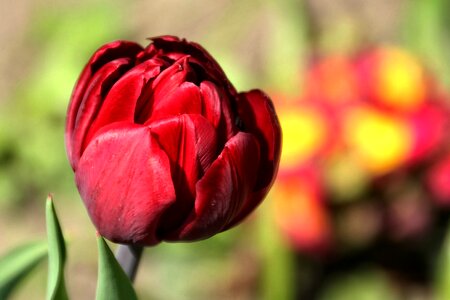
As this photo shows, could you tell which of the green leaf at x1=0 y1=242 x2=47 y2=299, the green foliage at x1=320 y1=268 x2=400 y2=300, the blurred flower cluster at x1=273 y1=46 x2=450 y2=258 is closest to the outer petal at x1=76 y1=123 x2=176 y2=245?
the green leaf at x1=0 y1=242 x2=47 y2=299

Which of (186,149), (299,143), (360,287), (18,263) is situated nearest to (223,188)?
(186,149)

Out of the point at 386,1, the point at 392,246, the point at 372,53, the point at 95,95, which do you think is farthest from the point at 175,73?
the point at 386,1

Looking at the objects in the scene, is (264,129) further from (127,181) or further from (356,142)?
(356,142)

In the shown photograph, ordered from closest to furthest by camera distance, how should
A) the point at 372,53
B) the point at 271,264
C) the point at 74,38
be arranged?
the point at 271,264 → the point at 372,53 → the point at 74,38

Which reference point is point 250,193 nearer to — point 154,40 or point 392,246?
point 154,40

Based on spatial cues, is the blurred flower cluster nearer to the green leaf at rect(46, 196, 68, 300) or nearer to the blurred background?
the blurred background
